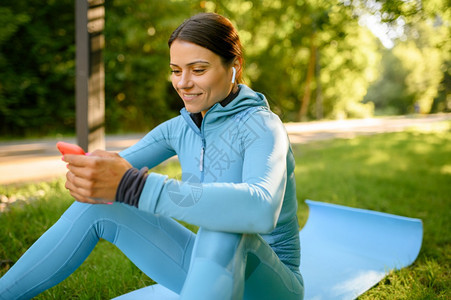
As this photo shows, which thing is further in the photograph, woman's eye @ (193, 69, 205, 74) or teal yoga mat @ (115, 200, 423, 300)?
teal yoga mat @ (115, 200, 423, 300)

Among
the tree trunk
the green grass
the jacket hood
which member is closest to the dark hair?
the jacket hood

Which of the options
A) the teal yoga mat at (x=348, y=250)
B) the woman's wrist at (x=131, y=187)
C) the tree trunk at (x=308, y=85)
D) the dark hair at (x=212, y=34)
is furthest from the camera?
the tree trunk at (x=308, y=85)

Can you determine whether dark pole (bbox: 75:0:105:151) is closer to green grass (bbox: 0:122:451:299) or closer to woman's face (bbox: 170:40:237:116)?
green grass (bbox: 0:122:451:299)

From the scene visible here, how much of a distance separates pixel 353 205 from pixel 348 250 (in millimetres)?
1391

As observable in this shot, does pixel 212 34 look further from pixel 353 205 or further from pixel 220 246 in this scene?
pixel 353 205

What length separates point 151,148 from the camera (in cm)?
177

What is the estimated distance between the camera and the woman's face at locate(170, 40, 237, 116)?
1.47 metres

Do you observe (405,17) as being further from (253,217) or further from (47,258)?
(47,258)

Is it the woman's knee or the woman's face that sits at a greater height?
the woman's face

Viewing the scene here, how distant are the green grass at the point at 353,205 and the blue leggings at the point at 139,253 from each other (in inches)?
25.3

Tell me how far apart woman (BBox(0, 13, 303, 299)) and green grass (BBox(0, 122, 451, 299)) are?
0.71m

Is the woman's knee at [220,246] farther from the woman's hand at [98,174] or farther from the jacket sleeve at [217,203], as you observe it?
the woman's hand at [98,174]

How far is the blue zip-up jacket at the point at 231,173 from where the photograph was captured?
3.67 feet

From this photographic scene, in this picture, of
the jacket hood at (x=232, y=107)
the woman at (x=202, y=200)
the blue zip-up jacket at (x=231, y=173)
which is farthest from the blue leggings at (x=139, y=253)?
the jacket hood at (x=232, y=107)
